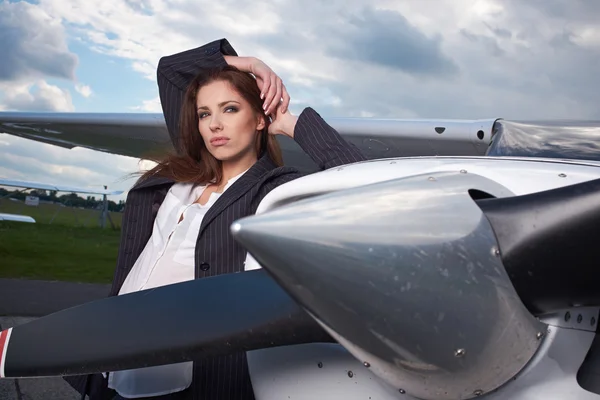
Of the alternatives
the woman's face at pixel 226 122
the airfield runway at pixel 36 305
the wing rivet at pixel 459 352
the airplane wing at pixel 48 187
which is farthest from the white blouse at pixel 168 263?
the airplane wing at pixel 48 187

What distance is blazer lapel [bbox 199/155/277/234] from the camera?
7.18ft

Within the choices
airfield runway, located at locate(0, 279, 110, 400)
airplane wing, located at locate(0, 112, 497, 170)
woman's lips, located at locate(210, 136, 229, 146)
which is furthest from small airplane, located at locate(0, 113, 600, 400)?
airfield runway, located at locate(0, 279, 110, 400)

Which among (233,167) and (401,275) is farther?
(233,167)

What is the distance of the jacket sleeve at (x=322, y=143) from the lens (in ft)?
7.68

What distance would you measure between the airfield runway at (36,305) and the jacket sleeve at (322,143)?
2.49m

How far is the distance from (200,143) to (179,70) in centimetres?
34

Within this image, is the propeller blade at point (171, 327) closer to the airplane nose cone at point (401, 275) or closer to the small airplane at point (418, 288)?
the small airplane at point (418, 288)

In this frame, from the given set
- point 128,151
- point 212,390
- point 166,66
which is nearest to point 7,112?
point 128,151

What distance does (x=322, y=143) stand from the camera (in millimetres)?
2408

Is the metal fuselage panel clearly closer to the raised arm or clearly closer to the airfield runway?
the raised arm

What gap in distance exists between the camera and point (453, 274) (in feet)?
3.67

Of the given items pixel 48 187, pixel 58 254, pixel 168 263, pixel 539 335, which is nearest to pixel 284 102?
pixel 168 263

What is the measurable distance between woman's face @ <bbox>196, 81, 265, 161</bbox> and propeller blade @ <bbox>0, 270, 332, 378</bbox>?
0.86 m

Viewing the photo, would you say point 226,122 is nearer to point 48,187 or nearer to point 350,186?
point 350,186
